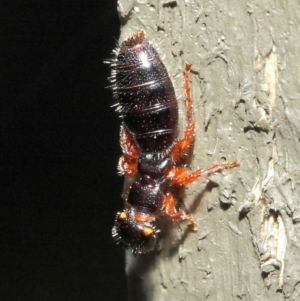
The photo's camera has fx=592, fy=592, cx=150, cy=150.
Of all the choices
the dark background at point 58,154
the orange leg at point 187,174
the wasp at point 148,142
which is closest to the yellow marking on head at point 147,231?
the wasp at point 148,142

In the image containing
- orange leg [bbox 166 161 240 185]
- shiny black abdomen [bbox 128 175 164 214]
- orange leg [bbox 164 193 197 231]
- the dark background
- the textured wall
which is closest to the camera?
the textured wall

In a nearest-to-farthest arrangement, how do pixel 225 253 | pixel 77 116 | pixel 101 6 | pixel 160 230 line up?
pixel 225 253 < pixel 160 230 < pixel 101 6 < pixel 77 116

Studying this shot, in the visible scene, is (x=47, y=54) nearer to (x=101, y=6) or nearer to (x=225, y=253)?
(x=101, y=6)

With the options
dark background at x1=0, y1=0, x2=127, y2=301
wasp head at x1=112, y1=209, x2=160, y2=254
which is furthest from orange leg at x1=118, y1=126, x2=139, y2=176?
dark background at x1=0, y1=0, x2=127, y2=301

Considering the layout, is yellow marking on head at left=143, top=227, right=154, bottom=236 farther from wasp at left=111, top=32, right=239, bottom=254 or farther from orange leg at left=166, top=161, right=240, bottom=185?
orange leg at left=166, top=161, right=240, bottom=185

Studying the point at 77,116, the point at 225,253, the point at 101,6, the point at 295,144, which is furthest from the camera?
the point at 77,116

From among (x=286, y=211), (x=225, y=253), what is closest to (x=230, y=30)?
(x=286, y=211)
